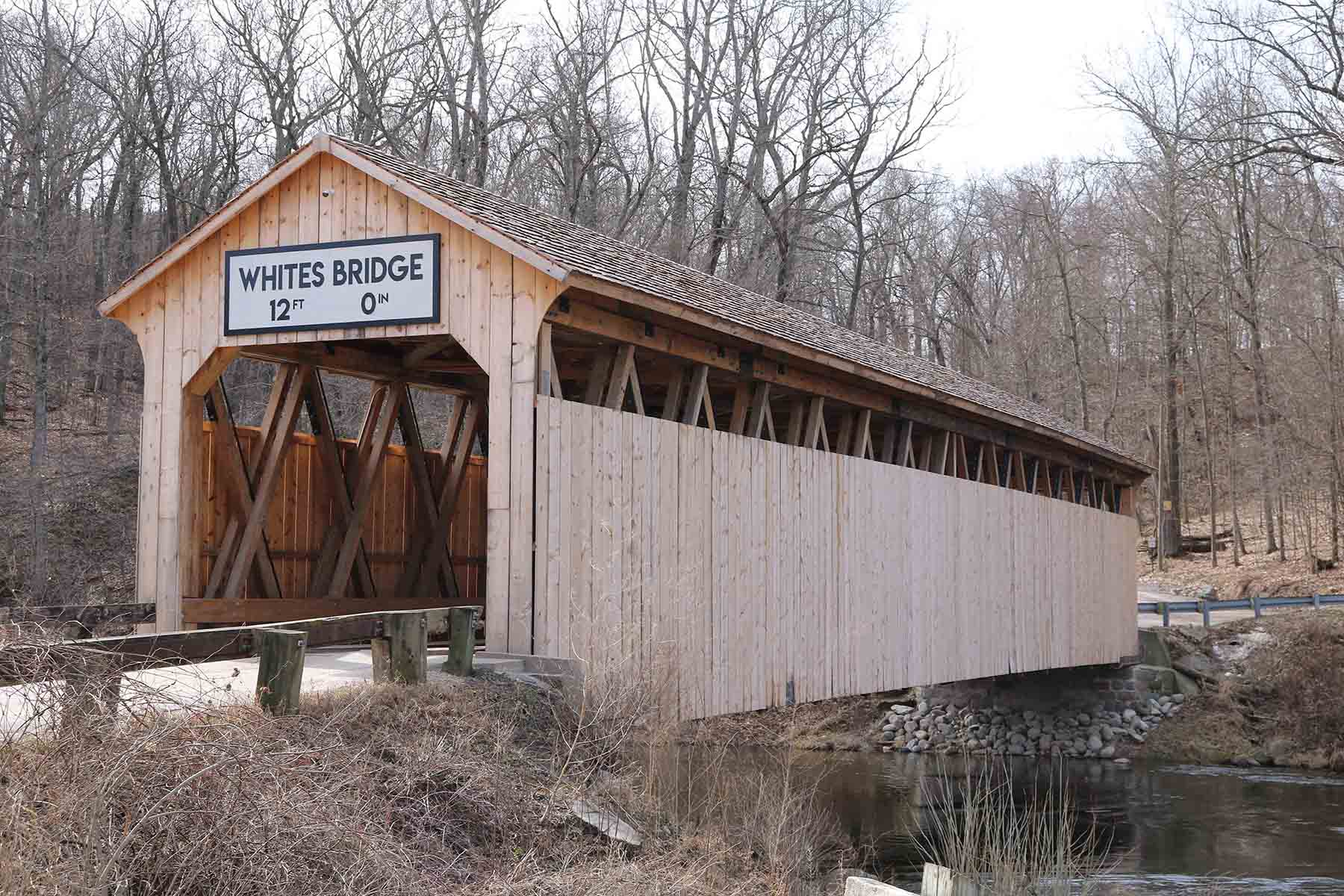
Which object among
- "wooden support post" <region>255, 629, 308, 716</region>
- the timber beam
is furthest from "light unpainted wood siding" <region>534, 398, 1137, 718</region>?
the timber beam

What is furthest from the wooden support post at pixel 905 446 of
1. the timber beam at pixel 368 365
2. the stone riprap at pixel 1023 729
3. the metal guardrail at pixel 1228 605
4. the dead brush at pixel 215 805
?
the metal guardrail at pixel 1228 605

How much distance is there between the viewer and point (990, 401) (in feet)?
52.6

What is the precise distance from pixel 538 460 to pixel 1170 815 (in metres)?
9.89

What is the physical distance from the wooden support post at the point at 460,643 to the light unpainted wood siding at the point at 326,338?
853 millimetres

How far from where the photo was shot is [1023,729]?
21453 millimetres

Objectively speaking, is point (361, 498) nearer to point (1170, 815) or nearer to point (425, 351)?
point (425, 351)

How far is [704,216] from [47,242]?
1292 centimetres

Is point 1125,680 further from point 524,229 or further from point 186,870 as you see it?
point 186,870

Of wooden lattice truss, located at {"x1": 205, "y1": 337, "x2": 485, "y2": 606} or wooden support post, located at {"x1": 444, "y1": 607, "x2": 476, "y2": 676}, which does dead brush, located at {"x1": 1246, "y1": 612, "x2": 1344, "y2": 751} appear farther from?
wooden support post, located at {"x1": 444, "y1": 607, "x2": 476, "y2": 676}

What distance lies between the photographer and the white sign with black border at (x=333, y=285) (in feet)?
30.3

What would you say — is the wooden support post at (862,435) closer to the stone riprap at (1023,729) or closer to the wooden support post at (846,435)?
the wooden support post at (846,435)

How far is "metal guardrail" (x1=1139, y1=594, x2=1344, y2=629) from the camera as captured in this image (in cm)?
2264

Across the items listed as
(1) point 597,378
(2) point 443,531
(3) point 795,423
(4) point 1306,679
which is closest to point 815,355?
(3) point 795,423

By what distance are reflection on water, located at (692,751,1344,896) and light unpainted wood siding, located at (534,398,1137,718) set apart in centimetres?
98
